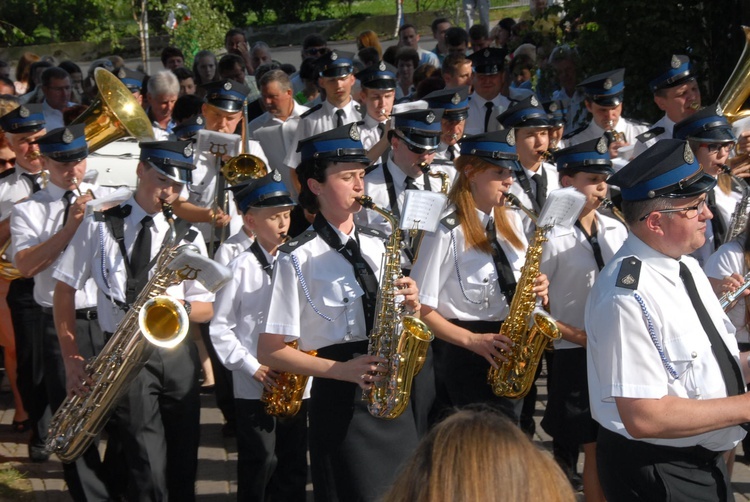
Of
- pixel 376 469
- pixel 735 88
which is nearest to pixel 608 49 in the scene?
pixel 735 88

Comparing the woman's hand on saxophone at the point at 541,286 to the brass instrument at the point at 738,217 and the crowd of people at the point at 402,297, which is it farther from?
the brass instrument at the point at 738,217

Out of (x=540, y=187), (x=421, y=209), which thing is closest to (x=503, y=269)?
(x=421, y=209)

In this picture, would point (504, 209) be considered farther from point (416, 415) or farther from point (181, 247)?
point (181, 247)

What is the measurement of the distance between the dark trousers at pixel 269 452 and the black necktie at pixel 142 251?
93 cm

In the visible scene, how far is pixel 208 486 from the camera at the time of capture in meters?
6.59

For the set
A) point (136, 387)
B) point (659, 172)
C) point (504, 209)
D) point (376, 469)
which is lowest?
point (136, 387)

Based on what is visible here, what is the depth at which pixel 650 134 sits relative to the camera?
295 inches

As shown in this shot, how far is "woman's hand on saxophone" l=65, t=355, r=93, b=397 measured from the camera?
17.4ft

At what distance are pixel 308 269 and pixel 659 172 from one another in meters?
1.56

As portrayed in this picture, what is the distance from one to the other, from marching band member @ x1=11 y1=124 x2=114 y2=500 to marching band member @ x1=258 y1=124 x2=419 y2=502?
159cm

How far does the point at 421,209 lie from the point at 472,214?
644 mm

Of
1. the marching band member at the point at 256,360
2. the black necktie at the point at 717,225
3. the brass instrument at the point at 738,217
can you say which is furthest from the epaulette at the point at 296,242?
the black necktie at the point at 717,225

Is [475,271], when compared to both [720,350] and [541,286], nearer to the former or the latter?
[541,286]

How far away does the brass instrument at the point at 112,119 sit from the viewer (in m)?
6.93
